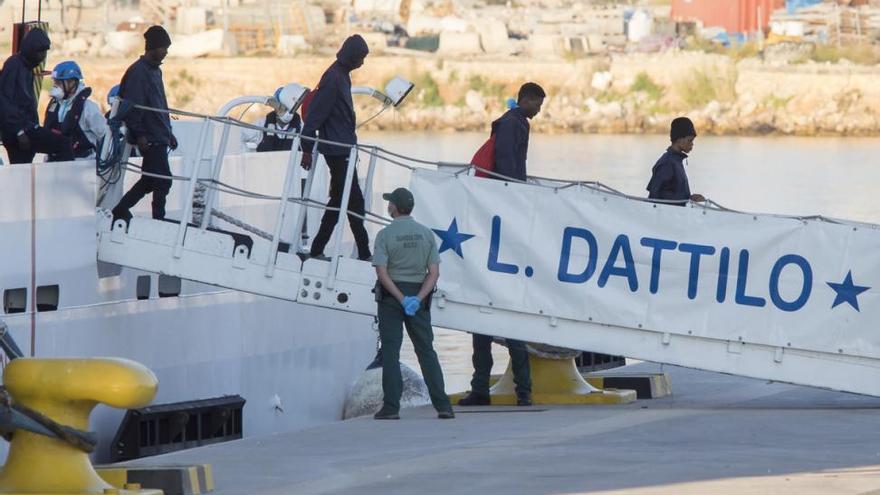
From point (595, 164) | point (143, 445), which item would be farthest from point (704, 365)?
point (595, 164)

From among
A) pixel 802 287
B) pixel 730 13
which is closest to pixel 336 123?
pixel 802 287

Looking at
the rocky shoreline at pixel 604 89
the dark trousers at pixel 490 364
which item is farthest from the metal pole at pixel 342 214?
the rocky shoreline at pixel 604 89

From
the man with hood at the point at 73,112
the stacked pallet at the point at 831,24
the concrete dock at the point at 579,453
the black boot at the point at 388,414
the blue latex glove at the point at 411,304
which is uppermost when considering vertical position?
the stacked pallet at the point at 831,24

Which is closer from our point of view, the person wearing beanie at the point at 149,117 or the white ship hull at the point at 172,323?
the person wearing beanie at the point at 149,117

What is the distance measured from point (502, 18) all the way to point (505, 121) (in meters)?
120

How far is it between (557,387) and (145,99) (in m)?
3.97

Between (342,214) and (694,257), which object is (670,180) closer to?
(694,257)

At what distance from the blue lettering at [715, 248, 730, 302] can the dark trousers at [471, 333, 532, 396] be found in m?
1.54

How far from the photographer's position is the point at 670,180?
15406mm

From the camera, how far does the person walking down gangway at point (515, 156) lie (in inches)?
591

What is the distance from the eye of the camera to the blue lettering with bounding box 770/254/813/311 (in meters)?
14.5

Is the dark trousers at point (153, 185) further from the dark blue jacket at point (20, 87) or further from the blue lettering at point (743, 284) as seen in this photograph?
the blue lettering at point (743, 284)

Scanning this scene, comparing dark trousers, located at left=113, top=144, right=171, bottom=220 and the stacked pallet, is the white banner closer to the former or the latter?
dark trousers, located at left=113, top=144, right=171, bottom=220

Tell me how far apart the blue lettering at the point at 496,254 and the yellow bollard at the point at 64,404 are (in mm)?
4695
